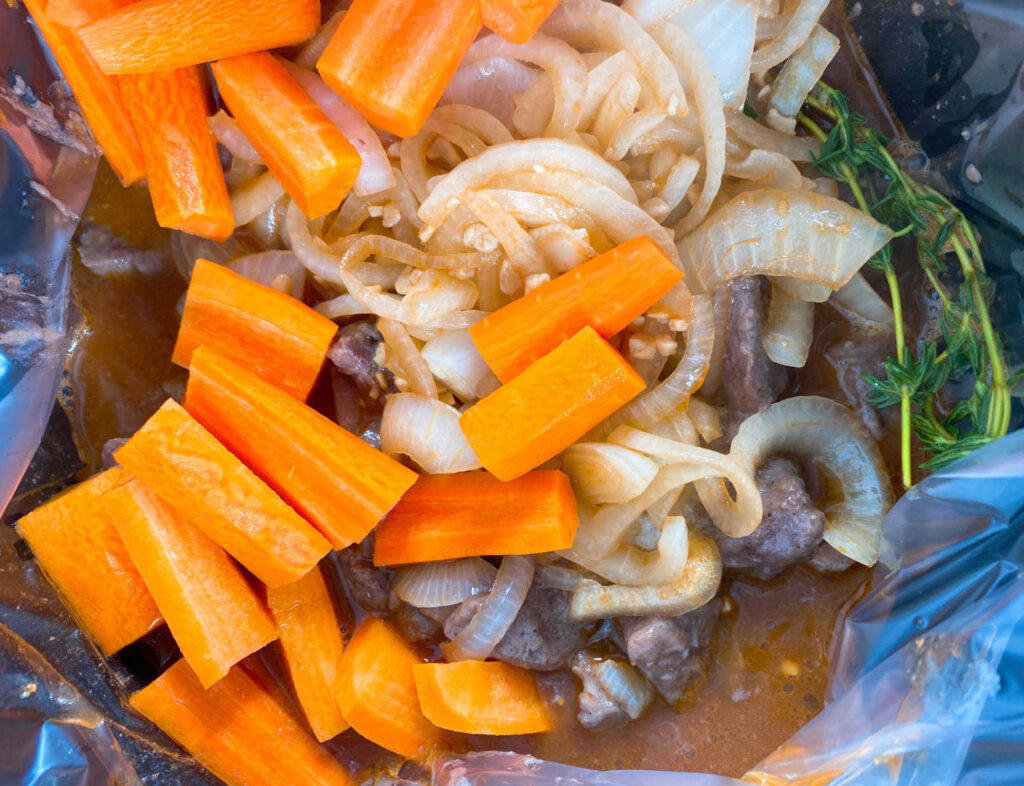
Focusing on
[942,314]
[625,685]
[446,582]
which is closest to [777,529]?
[625,685]

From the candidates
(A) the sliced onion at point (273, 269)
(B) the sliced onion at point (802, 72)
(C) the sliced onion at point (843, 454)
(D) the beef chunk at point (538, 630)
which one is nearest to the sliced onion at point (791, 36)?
(B) the sliced onion at point (802, 72)

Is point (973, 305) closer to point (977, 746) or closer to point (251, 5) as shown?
point (977, 746)

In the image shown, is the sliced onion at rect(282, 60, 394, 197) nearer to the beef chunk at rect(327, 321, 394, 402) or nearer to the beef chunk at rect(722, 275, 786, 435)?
the beef chunk at rect(327, 321, 394, 402)

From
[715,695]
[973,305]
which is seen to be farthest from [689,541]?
[973,305]

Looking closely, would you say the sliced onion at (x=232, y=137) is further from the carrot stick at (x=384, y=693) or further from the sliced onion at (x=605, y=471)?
the carrot stick at (x=384, y=693)

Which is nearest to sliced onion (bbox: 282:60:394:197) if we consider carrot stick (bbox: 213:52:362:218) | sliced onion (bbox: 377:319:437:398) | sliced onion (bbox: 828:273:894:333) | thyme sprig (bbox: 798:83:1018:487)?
carrot stick (bbox: 213:52:362:218)

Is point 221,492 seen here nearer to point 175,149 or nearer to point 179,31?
point 175,149
